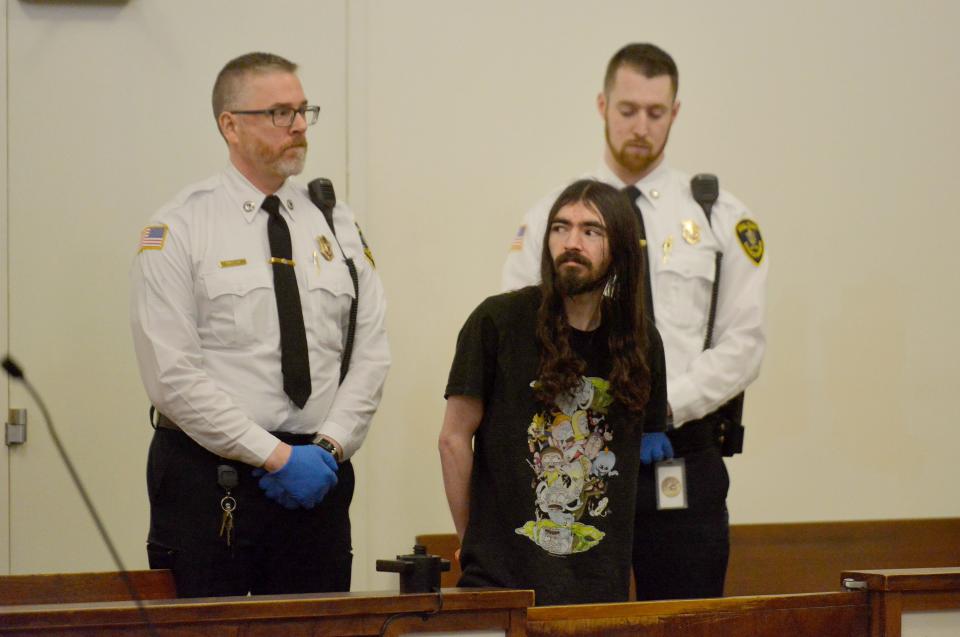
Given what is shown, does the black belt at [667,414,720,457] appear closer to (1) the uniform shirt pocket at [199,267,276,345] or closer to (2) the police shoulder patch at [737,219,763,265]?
(2) the police shoulder patch at [737,219,763,265]

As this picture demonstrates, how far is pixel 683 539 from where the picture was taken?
2.91 metres

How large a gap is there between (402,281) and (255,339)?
1.16 metres

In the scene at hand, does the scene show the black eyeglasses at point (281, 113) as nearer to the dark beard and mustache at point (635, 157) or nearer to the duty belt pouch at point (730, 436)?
the dark beard and mustache at point (635, 157)

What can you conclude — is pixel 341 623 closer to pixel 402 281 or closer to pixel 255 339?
pixel 255 339

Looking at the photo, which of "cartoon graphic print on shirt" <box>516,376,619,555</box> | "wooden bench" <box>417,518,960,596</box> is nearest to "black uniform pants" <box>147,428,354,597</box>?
"cartoon graphic print on shirt" <box>516,376,619,555</box>

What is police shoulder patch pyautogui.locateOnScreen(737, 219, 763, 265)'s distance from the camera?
3.16 m

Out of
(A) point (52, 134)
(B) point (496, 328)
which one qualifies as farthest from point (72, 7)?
(B) point (496, 328)

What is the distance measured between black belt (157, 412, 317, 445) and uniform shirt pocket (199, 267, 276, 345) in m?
0.21

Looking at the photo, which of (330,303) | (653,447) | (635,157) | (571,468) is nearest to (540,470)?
(571,468)

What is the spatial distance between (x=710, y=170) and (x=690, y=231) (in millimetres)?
1086

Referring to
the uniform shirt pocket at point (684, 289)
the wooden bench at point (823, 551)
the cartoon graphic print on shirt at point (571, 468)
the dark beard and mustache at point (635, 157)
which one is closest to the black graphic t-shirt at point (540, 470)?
the cartoon graphic print on shirt at point (571, 468)

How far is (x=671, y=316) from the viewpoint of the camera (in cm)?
306

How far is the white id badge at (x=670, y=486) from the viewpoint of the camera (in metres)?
2.88

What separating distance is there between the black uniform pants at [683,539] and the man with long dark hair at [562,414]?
41 centimetres
